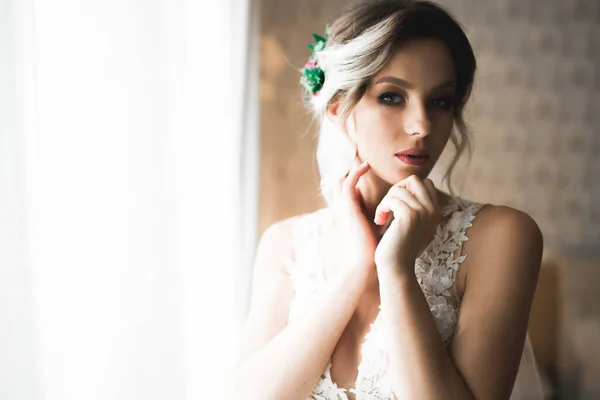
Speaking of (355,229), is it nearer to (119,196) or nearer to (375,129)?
(375,129)

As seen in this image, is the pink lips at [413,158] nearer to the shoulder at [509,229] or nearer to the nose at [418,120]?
the nose at [418,120]

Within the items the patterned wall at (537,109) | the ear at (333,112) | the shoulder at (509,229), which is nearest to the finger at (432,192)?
the shoulder at (509,229)

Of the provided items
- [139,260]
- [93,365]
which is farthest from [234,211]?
[93,365]

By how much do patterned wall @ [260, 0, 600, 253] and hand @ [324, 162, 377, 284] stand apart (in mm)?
473

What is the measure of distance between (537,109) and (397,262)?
939 millimetres

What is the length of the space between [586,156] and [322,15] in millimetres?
891

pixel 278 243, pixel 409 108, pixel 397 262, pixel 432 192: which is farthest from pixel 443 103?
pixel 278 243

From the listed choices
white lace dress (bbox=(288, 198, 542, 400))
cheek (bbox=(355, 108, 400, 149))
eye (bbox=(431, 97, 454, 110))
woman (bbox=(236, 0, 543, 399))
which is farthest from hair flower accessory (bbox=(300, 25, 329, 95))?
white lace dress (bbox=(288, 198, 542, 400))

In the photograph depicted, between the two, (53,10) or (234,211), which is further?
(234,211)

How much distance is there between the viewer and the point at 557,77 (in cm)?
146

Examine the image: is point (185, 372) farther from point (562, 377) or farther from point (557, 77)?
point (557, 77)

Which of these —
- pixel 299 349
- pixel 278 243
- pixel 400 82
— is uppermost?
pixel 400 82

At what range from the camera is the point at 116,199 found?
658mm

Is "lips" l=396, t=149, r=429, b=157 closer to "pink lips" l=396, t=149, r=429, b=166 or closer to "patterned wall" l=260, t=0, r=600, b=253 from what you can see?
"pink lips" l=396, t=149, r=429, b=166
